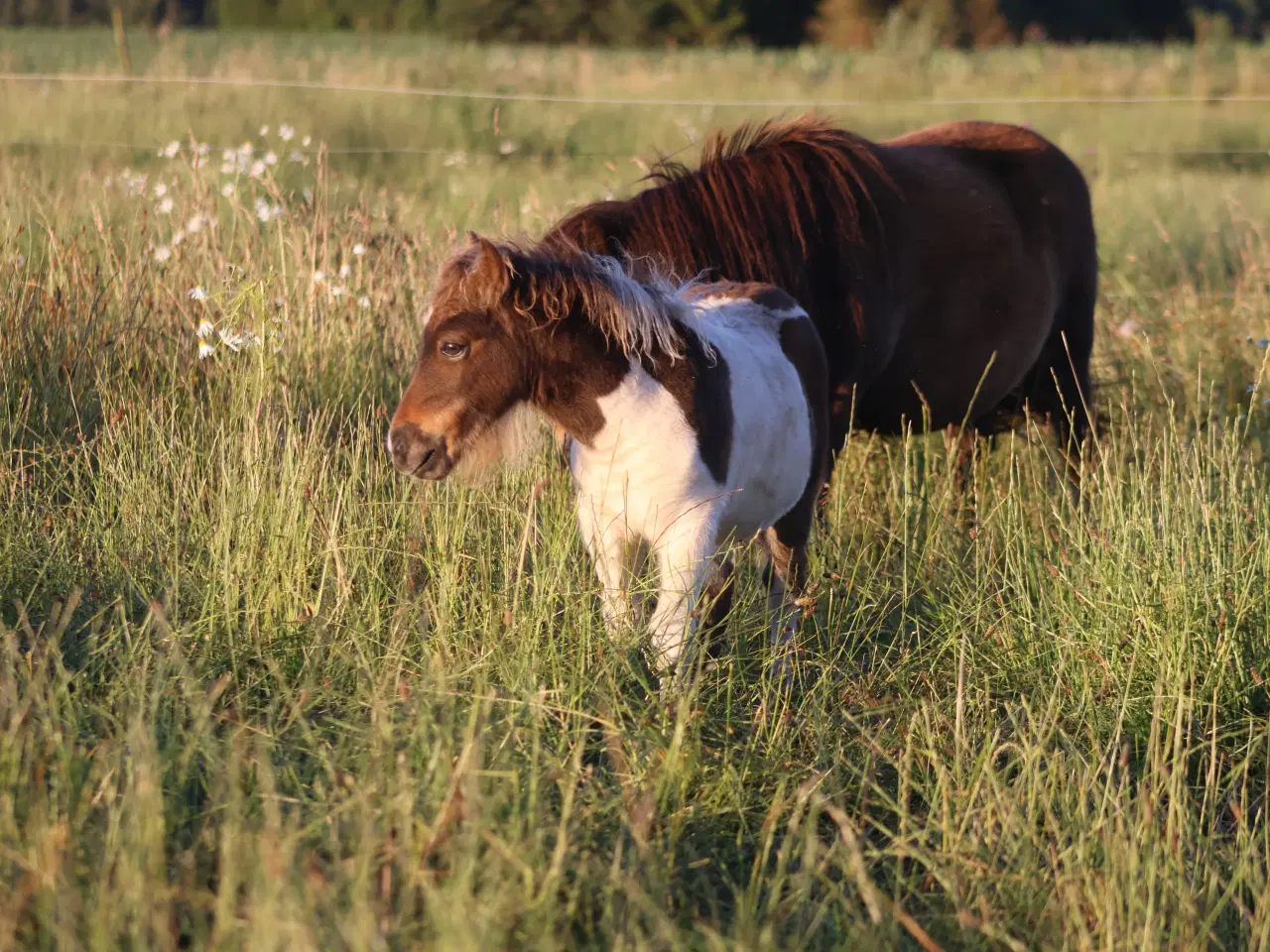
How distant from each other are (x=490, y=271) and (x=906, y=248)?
205 centimetres

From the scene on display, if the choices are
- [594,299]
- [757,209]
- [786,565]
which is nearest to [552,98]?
[757,209]

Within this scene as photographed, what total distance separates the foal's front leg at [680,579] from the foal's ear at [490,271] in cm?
66

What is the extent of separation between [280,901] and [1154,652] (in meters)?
2.12

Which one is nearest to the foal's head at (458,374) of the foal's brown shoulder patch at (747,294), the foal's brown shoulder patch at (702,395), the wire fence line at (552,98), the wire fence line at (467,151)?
the foal's brown shoulder patch at (702,395)

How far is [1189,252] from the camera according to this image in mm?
10422

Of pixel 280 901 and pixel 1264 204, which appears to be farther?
pixel 1264 204

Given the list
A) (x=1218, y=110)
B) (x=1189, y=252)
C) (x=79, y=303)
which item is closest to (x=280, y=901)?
(x=79, y=303)

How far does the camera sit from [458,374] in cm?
309

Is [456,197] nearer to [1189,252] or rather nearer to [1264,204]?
[1189,252]

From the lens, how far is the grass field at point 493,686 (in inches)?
84.6

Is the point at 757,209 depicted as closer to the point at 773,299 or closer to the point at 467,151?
the point at 773,299

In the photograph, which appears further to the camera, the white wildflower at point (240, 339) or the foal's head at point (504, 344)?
the white wildflower at point (240, 339)

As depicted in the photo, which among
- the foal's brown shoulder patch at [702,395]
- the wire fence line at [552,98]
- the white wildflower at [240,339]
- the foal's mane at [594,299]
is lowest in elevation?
the white wildflower at [240,339]

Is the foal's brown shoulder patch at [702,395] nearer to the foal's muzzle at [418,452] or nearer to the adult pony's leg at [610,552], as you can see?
the adult pony's leg at [610,552]
